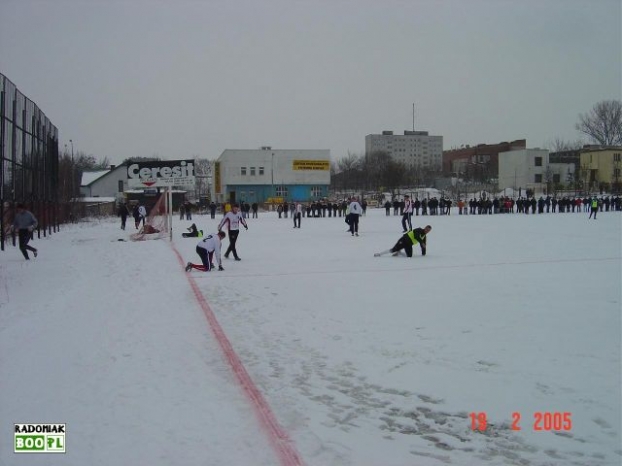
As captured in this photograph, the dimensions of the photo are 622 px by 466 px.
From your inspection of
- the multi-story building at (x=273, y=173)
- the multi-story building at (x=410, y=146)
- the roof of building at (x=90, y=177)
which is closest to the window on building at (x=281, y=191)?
the multi-story building at (x=273, y=173)

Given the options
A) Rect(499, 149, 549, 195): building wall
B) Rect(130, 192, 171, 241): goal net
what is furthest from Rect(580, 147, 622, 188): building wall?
Rect(130, 192, 171, 241): goal net

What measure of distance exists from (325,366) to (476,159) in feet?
458

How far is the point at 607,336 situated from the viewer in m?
6.90

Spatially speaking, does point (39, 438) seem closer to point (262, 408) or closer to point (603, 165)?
point (262, 408)

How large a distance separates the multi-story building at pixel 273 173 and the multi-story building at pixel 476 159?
47671 mm

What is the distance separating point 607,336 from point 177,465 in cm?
536

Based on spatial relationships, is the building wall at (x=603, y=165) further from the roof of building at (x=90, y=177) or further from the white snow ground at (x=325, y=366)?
the white snow ground at (x=325, y=366)

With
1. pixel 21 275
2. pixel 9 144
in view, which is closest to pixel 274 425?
pixel 21 275

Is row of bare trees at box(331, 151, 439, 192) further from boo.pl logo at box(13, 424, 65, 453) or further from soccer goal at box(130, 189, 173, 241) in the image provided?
boo.pl logo at box(13, 424, 65, 453)

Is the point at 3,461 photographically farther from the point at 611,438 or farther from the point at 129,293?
the point at 129,293

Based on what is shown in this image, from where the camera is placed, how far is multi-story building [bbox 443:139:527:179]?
125375 mm

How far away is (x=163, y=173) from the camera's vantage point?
2559cm

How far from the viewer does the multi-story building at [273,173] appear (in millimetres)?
80938
